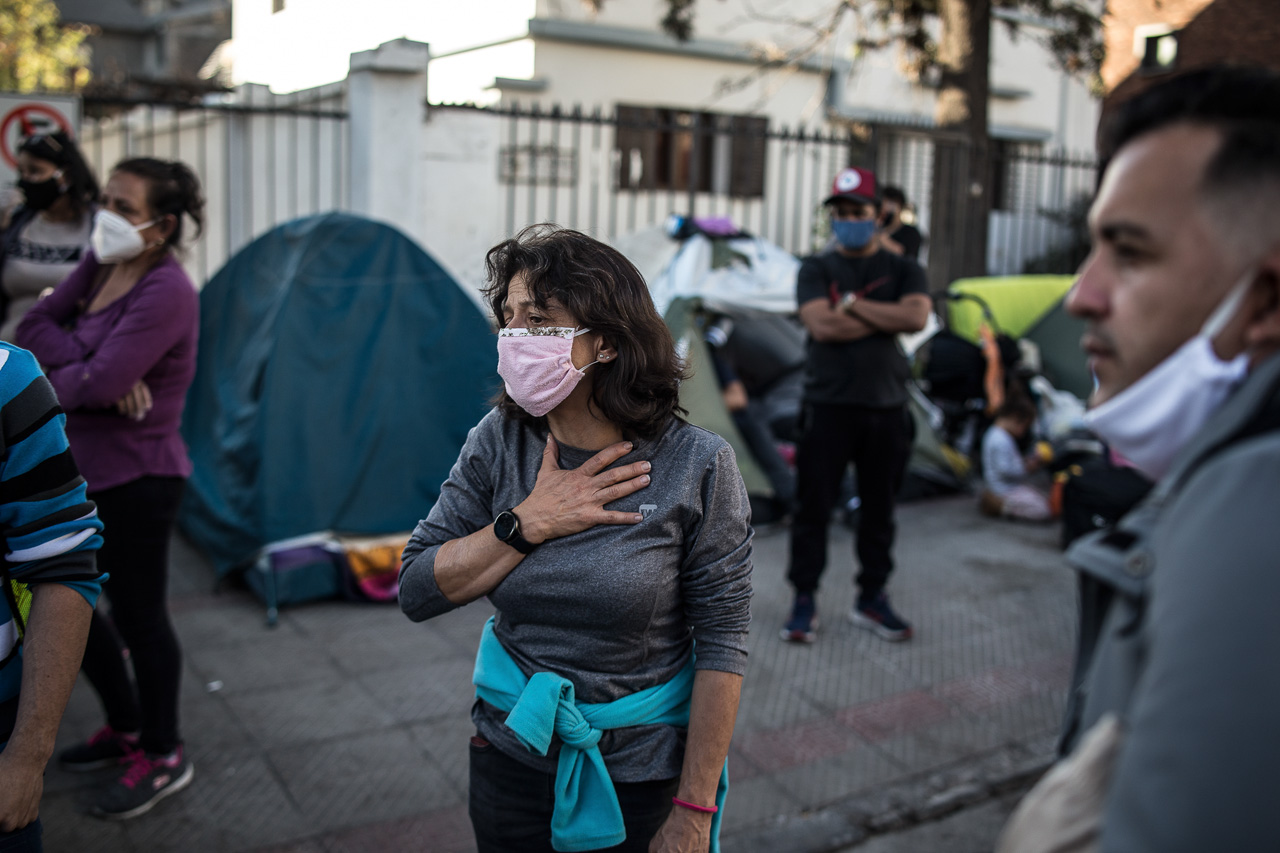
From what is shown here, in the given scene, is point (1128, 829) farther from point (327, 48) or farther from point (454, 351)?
point (327, 48)

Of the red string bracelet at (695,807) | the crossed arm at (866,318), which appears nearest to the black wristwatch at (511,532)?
the red string bracelet at (695,807)

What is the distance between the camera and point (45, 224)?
452 centimetres

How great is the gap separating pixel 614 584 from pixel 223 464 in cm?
446

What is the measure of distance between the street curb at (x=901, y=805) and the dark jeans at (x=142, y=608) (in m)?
1.93

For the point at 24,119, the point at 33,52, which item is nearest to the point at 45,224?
the point at 24,119

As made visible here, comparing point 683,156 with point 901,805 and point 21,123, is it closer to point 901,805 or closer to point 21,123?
point 21,123

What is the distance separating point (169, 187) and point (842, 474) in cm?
320

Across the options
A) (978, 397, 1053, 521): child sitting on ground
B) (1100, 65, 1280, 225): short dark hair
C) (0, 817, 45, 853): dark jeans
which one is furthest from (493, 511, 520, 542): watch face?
(978, 397, 1053, 521): child sitting on ground

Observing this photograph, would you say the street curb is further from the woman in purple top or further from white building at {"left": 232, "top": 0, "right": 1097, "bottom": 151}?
white building at {"left": 232, "top": 0, "right": 1097, "bottom": 151}

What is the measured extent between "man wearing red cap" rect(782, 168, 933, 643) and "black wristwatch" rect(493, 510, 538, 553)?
3.31m

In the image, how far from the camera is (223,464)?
588 cm

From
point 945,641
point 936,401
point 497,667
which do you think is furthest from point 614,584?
point 936,401

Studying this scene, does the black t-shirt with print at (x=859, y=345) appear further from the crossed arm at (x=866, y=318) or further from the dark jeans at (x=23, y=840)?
the dark jeans at (x=23, y=840)

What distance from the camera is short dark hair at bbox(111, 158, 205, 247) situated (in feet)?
11.7
